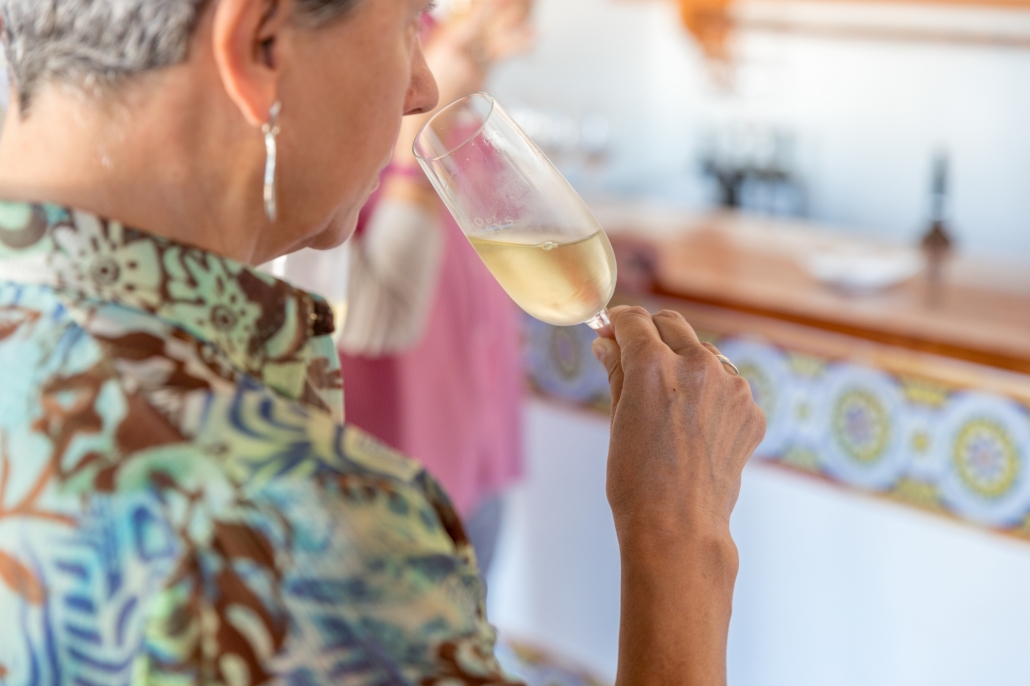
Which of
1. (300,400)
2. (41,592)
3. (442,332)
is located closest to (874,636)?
(442,332)

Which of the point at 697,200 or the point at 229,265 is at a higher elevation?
the point at 229,265

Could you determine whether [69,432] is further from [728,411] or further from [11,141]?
[728,411]

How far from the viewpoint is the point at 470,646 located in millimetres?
470

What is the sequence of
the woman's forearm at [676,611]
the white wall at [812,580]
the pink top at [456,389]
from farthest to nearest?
the white wall at [812,580]
the pink top at [456,389]
the woman's forearm at [676,611]

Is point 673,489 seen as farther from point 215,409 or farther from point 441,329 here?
point 441,329

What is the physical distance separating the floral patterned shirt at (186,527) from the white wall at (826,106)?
7.58 feet

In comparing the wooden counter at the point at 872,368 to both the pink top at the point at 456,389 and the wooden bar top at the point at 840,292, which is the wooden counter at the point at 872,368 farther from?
the pink top at the point at 456,389

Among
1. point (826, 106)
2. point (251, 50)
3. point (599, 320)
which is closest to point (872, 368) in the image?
point (599, 320)

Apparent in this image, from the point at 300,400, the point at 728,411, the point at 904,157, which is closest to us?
the point at 300,400

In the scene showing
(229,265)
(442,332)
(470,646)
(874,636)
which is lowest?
(874,636)

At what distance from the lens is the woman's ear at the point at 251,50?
0.50m

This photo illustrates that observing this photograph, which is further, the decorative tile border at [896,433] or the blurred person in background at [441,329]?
the decorative tile border at [896,433]

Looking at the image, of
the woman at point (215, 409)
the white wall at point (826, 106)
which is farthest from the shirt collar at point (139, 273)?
the white wall at point (826, 106)

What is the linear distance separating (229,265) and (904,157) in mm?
2518
